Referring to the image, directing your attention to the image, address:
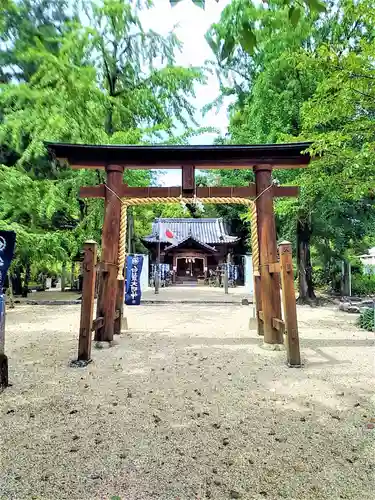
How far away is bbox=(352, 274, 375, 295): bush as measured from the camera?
46.8 ft

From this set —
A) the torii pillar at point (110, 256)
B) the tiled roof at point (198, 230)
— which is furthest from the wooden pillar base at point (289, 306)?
the tiled roof at point (198, 230)

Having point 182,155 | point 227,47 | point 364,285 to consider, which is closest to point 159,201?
point 182,155

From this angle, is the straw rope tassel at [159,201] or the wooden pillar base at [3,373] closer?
the wooden pillar base at [3,373]

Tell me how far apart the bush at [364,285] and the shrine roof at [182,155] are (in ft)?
33.9

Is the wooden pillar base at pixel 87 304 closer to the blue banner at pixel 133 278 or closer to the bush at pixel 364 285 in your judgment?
the blue banner at pixel 133 278

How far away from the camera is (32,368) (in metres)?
4.43

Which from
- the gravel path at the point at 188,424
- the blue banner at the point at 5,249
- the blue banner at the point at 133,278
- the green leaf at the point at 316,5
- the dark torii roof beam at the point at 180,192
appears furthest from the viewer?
the blue banner at the point at 133,278


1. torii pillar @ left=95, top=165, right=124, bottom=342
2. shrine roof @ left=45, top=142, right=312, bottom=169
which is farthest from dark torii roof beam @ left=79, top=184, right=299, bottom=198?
shrine roof @ left=45, top=142, right=312, bottom=169

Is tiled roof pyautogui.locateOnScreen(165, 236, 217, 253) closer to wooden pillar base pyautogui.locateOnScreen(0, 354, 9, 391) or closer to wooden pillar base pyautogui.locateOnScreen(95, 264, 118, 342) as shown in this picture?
wooden pillar base pyautogui.locateOnScreen(95, 264, 118, 342)

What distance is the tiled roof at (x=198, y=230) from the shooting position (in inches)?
1102

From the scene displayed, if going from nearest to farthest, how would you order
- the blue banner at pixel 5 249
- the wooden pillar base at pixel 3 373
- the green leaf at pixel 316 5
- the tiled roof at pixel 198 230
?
1. the green leaf at pixel 316 5
2. the wooden pillar base at pixel 3 373
3. the blue banner at pixel 5 249
4. the tiled roof at pixel 198 230

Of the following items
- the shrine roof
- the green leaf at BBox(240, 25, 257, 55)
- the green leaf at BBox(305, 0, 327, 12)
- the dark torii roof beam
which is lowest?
the green leaf at BBox(305, 0, 327, 12)

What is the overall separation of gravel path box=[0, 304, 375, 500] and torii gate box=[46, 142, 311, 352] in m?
0.79

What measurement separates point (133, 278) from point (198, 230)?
20.6 metres
